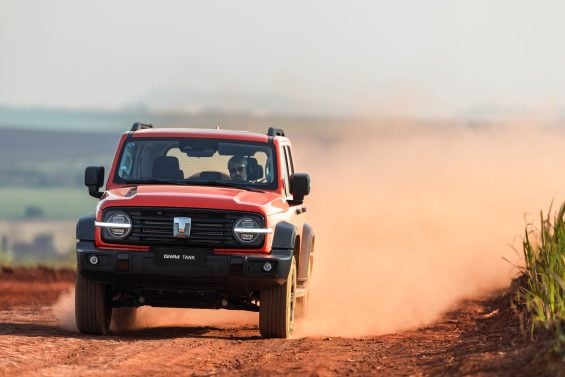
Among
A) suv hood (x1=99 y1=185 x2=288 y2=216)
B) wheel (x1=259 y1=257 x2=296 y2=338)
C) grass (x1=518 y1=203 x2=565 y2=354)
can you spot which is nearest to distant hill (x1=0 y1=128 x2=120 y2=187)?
suv hood (x1=99 y1=185 x2=288 y2=216)

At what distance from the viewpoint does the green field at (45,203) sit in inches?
2594

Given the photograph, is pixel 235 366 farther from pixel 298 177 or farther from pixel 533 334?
pixel 298 177

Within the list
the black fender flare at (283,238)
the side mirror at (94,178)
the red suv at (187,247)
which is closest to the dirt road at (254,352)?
the red suv at (187,247)

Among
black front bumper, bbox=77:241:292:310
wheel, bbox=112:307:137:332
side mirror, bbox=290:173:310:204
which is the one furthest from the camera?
wheel, bbox=112:307:137:332

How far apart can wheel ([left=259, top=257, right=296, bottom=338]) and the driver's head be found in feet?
4.09

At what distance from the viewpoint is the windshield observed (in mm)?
15844

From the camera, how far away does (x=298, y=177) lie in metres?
15.8

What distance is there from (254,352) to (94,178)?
2.90m

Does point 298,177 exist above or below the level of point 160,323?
above

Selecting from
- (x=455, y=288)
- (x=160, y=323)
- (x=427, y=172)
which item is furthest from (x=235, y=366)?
(x=427, y=172)

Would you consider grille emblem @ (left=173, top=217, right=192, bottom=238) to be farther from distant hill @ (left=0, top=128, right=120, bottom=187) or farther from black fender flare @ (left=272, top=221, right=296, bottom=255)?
distant hill @ (left=0, top=128, right=120, bottom=187)

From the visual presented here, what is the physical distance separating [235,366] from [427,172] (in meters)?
25.8

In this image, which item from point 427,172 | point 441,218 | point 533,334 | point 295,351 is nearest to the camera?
point 533,334

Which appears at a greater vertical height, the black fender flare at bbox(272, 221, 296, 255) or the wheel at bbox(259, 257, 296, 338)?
the black fender flare at bbox(272, 221, 296, 255)
